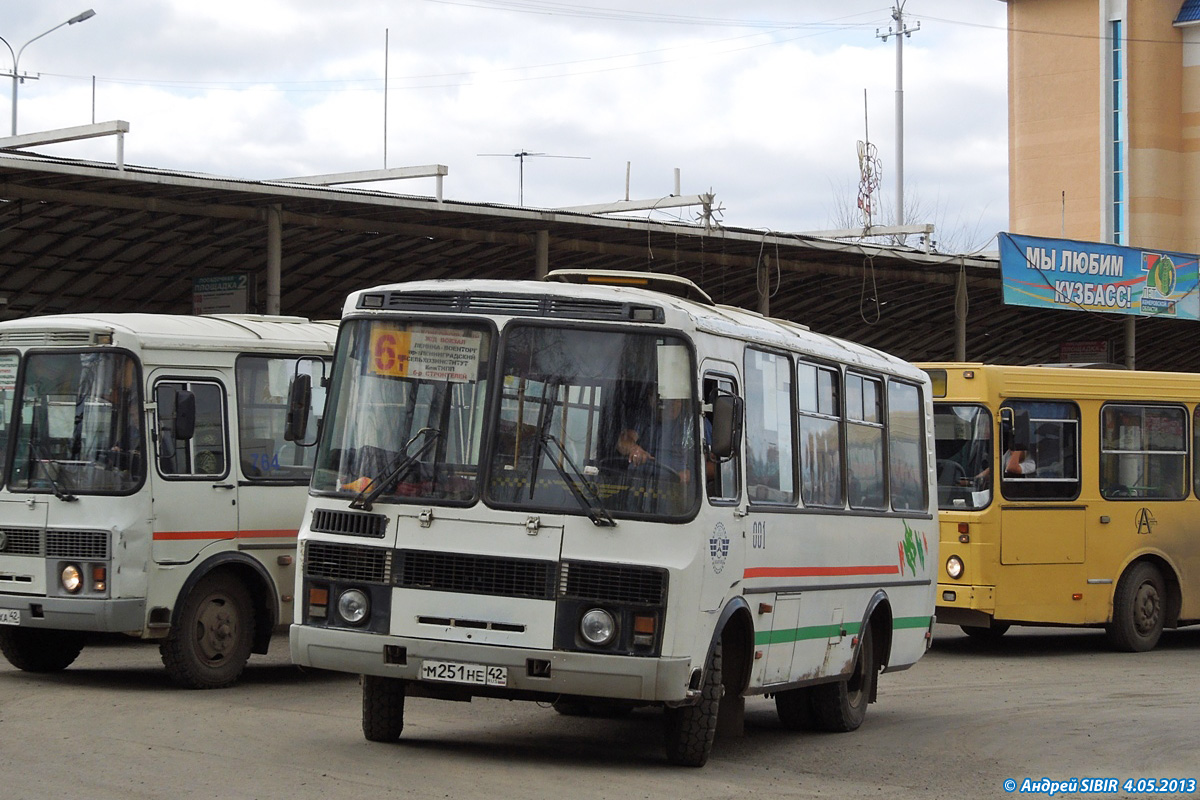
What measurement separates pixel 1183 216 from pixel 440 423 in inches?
2653

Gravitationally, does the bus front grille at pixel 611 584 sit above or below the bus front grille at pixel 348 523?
below

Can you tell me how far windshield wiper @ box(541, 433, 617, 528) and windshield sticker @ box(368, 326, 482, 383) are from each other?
60 centimetres

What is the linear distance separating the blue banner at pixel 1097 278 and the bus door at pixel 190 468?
58.5 ft

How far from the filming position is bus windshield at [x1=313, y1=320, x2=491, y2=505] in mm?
8750

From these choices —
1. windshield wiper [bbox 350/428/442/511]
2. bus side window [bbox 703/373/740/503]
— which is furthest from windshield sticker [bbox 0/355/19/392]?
bus side window [bbox 703/373/740/503]

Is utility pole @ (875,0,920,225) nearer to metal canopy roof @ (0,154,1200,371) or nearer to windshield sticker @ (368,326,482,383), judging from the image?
metal canopy roof @ (0,154,1200,371)

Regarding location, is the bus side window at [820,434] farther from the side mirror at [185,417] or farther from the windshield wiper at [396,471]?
the side mirror at [185,417]

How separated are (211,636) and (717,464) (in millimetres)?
Result: 5117

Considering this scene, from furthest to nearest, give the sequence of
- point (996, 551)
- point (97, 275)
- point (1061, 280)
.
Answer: point (1061, 280), point (97, 275), point (996, 551)

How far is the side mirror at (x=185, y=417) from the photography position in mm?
11828

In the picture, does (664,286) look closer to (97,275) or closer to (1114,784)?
(1114,784)

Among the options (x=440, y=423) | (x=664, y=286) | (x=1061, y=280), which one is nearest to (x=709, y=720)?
(x=440, y=423)

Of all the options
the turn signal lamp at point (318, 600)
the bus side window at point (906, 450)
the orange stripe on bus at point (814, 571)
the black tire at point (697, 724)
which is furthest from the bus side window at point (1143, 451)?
the turn signal lamp at point (318, 600)

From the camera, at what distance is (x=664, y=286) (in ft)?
35.1
